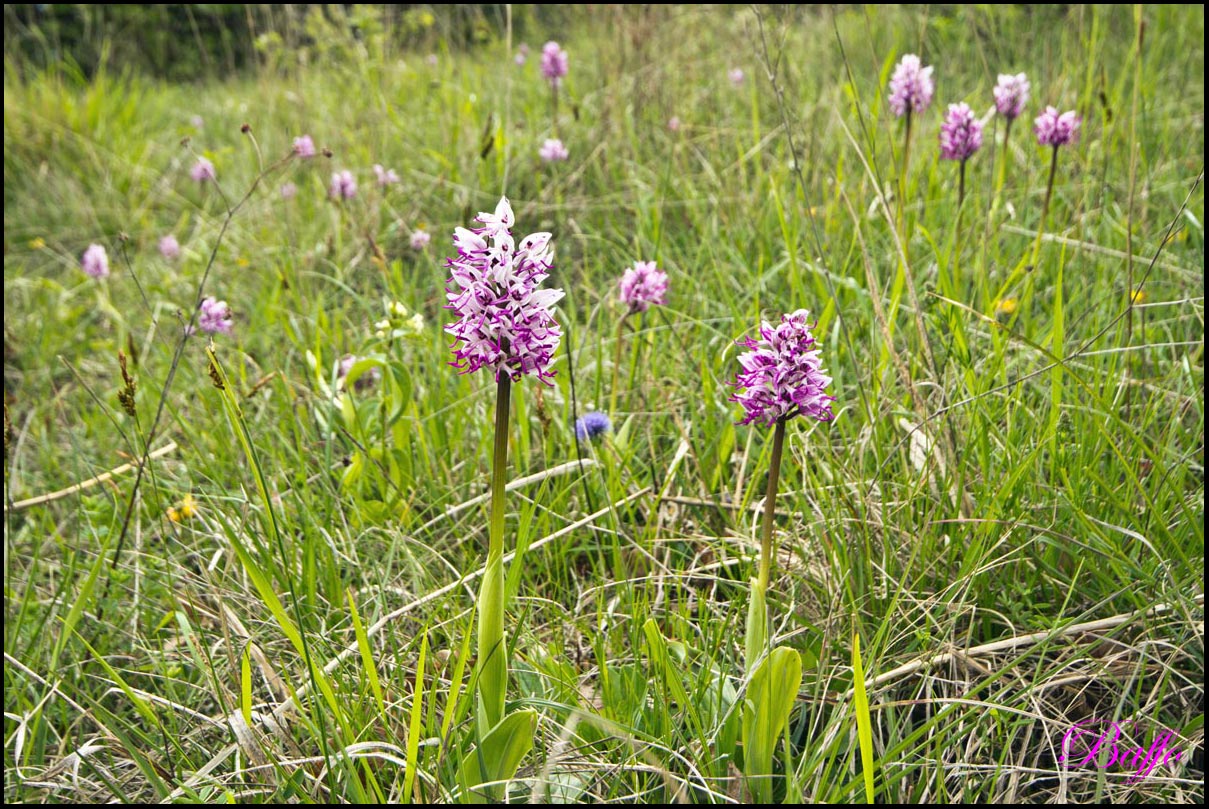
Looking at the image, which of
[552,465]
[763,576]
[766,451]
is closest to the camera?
[763,576]

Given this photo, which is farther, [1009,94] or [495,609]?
[1009,94]

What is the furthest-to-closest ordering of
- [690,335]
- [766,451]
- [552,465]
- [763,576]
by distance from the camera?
1. [690,335]
2. [552,465]
3. [766,451]
4. [763,576]

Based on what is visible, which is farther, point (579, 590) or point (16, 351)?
point (16, 351)

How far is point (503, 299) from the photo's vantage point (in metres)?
1.08

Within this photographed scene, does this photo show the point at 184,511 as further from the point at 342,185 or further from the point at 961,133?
the point at 961,133

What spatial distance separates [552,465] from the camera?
197cm

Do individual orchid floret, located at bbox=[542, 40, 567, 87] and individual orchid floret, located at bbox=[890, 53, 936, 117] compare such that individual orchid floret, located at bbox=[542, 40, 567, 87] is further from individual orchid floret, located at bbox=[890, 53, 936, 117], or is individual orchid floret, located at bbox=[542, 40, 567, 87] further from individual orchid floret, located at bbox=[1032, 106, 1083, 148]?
individual orchid floret, located at bbox=[1032, 106, 1083, 148]

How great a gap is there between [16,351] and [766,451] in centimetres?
293

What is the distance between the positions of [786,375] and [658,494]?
62 cm

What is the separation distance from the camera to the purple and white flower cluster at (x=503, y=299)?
3.49ft

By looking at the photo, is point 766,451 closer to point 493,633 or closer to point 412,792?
point 493,633

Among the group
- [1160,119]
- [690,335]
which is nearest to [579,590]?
[690,335]

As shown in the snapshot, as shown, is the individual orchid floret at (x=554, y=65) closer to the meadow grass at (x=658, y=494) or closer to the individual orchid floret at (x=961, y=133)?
the meadow grass at (x=658, y=494)

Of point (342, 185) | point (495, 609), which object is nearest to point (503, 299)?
point (495, 609)
